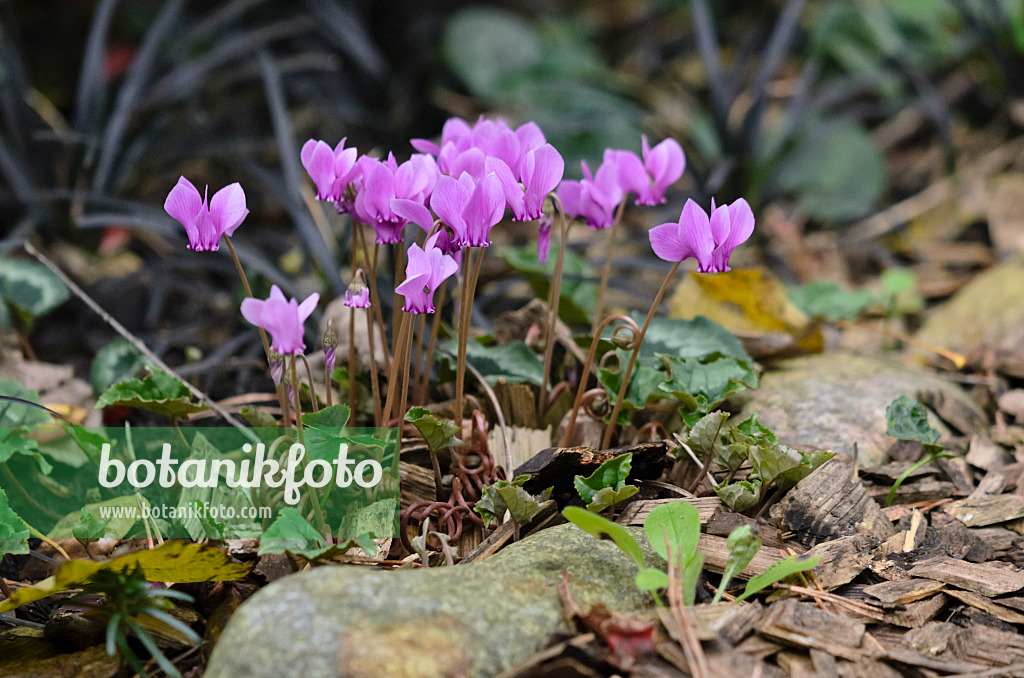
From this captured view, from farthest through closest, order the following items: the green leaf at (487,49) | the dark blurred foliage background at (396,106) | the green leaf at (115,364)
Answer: the green leaf at (487,49) → the dark blurred foliage background at (396,106) → the green leaf at (115,364)

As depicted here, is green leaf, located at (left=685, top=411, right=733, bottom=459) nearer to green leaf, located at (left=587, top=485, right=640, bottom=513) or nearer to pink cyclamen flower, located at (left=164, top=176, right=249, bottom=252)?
green leaf, located at (left=587, top=485, right=640, bottom=513)

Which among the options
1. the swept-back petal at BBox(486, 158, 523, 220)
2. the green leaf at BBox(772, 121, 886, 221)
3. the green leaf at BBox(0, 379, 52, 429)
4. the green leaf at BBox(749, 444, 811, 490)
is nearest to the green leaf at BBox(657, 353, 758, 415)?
the green leaf at BBox(749, 444, 811, 490)

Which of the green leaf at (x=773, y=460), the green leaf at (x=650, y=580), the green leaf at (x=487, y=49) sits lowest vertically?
the green leaf at (x=650, y=580)

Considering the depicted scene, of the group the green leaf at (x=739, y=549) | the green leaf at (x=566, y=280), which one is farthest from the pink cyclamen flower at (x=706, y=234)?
the green leaf at (x=566, y=280)

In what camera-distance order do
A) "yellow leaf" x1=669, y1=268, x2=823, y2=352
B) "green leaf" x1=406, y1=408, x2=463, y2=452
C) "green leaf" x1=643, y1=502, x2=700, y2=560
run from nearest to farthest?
"green leaf" x1=643, y1=502, x2=700, y2=560 < "green leaf" x1=406, y1=408, x2=463, y2=452 < "yellow leaf" x1=669, y1=268, x2=823, y2=352

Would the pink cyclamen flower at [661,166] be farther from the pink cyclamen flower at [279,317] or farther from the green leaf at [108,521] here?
the green leaf at [108,521]

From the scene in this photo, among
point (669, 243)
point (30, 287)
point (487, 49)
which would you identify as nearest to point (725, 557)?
point (669, 243)

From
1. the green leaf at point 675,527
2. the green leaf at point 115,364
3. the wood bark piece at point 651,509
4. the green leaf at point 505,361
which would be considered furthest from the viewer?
the green leaf at point 115,364
